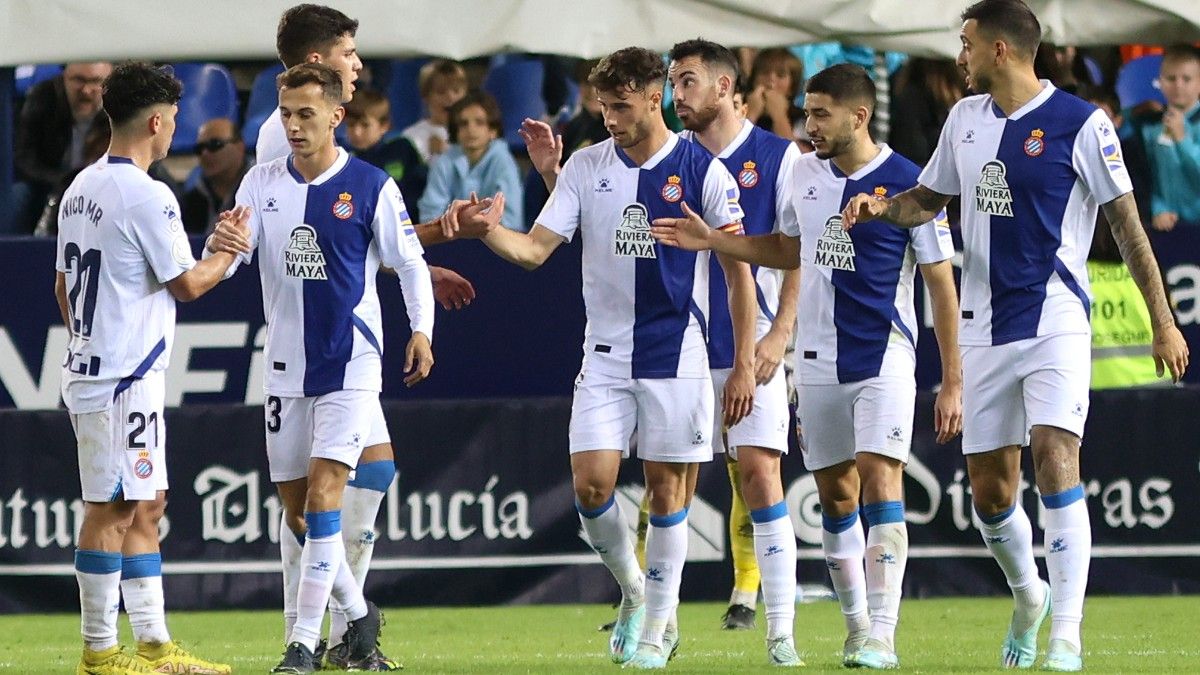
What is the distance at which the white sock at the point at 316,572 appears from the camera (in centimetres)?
779

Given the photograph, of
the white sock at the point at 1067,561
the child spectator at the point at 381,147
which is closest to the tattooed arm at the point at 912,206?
the white sock at the point at 1067,561

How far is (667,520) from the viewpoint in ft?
27.2

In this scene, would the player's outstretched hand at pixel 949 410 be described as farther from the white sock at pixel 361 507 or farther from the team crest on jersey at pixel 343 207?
the team crest on jersey at pixel 343 207

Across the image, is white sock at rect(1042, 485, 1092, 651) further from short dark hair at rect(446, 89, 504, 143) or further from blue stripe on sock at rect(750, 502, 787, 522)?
short dark hair at rect(446, 89, 504, 143)

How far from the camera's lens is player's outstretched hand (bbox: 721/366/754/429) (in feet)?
27.2

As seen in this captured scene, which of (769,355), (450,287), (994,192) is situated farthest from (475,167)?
(994,192)

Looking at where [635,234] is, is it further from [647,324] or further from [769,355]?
[769,355]

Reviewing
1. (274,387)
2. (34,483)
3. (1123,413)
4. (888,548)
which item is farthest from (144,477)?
(1123,413)

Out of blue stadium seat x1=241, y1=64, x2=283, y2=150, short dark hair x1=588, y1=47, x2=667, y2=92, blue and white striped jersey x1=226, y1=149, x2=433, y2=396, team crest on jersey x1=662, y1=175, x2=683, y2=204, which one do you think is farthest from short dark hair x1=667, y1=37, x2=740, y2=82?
blue stadium seat x1=241, y1=64, x2=283, y2=150

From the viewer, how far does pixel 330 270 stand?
8062 mm

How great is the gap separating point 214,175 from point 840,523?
246 inches

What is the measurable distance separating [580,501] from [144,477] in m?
1.70

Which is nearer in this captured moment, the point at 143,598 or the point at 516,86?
the point at 143,598

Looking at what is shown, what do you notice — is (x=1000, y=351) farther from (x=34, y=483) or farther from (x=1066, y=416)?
(x=34, y=483)
